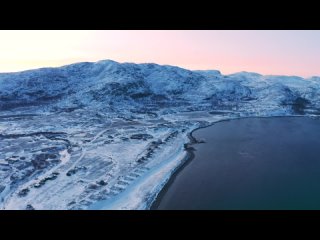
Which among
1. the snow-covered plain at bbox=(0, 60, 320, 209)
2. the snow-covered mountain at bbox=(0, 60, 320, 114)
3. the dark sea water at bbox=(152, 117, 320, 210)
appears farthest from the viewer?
the snow-covered mountain at bbox=(0, 60, 320, 114)

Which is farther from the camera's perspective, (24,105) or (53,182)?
(24,105)

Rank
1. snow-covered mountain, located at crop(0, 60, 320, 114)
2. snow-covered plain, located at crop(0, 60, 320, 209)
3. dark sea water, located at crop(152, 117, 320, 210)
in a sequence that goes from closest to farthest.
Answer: dark sea water, located at crop(152, 117, 320, 210) → snow-covered plain, located at crop(0, 60, 320, 209) → snow-covered mountain, located at crop(0, 60, 320, 114)

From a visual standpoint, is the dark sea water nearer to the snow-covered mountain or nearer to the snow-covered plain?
the snow-covered plain

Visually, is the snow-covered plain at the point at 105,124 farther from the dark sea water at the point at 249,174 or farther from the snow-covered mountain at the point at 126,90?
the dark sea water at the point at 249,174

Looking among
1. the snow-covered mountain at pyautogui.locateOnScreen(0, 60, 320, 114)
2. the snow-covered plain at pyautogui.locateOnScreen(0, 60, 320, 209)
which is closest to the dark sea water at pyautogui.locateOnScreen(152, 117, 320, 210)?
the snow-covered plain at pyautogui.locateOnScreen(0, 60, 320, 209)
